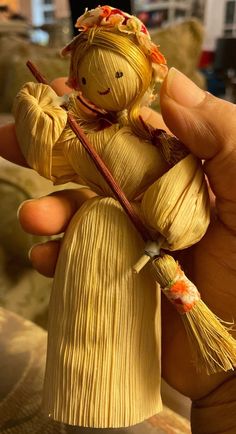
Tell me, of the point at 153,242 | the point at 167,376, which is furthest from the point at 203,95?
the point at 167,376

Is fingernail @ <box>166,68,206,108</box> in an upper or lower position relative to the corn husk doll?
upper

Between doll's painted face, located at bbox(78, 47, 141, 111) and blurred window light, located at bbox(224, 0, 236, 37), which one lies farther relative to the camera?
blurred window light, located at bbox(224, 0, 236, 37)

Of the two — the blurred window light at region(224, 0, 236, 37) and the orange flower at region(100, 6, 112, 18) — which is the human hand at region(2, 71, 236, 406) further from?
the blurred window light at region(224, 0, 236, 37)

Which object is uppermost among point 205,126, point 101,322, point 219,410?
point 205,126

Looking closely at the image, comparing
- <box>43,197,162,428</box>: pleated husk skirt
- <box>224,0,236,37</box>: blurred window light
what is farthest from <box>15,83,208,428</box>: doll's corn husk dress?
<box>224,0,236,37</box>: blurred window light

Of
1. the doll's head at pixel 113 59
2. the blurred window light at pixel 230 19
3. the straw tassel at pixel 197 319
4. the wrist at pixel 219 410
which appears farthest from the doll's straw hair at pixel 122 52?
the blurred window light at pixel 230 19

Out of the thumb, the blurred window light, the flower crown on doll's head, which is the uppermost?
the flower crown on doll's head

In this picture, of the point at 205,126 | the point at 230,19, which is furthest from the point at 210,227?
the point at 230,19

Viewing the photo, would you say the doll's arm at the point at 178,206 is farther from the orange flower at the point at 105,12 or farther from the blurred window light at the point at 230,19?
the blurred window light at the point at 230,19

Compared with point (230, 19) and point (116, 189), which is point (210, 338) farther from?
point (230, 19)
